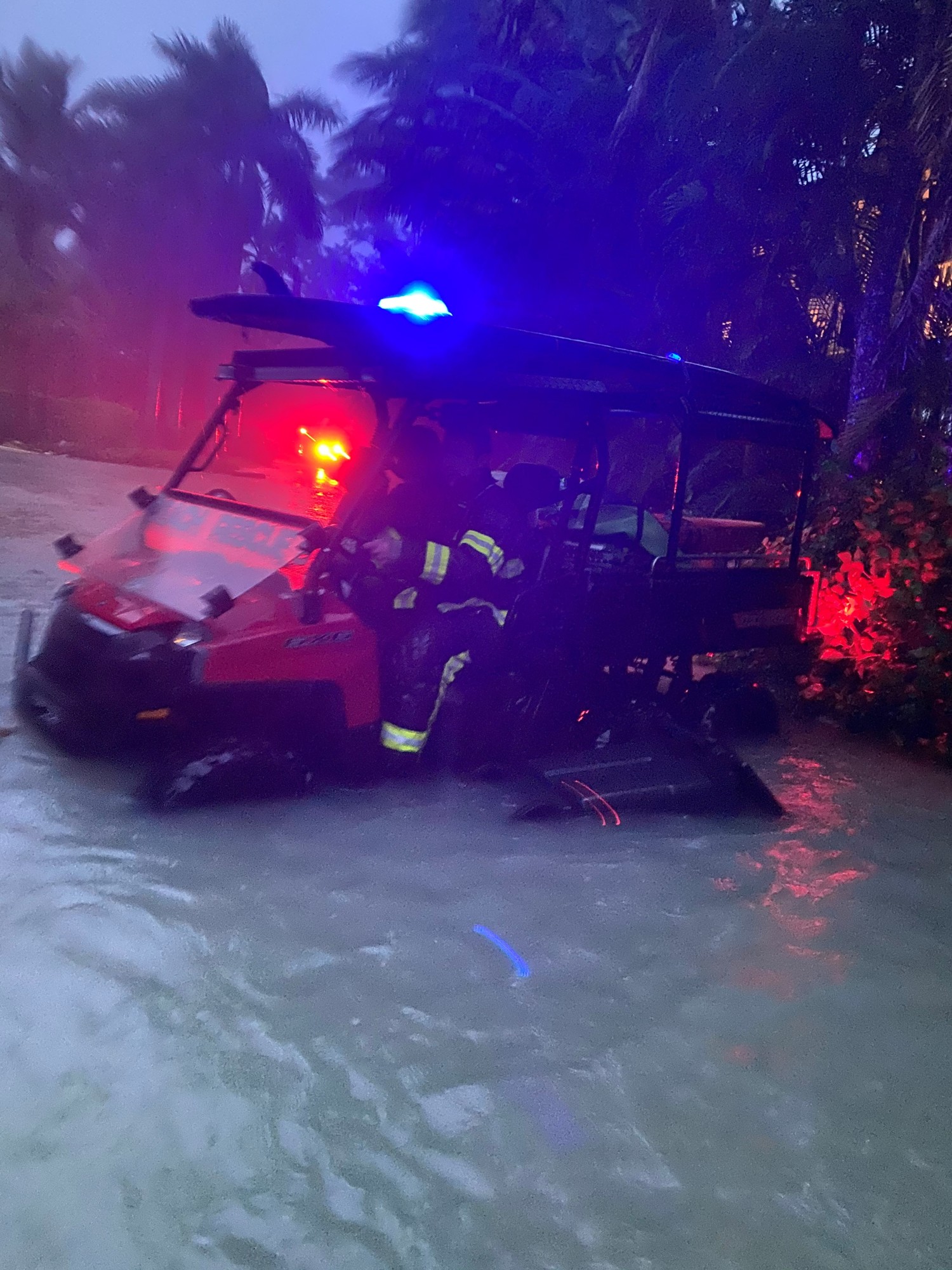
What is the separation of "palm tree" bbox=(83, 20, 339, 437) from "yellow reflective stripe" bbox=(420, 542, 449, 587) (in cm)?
2834

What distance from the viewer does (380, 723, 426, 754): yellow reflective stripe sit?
4.28m

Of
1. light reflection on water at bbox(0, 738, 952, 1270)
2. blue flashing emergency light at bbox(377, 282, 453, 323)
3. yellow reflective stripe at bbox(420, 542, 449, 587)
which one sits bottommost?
light reflection on water at bbox(0, 738, 952, 1270)

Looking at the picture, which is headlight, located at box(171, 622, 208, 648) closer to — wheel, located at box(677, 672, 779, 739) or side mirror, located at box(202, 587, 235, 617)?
side mirror, located at box(202, 587, 235, 617)

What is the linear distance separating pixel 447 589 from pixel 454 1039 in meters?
2.06

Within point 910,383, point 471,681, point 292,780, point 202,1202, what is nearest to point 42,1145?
point 202,1202

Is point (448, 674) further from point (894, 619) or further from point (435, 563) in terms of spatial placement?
point (894, 619)

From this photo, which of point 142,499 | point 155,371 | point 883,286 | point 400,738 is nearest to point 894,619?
point 400,738

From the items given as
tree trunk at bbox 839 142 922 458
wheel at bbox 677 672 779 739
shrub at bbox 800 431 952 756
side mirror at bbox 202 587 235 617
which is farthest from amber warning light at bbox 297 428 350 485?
tree trunk at bbox 839 142 922 458

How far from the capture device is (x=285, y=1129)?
2430 mm

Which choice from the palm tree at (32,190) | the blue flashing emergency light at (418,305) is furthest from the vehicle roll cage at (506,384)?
the palm tree at (32,190)

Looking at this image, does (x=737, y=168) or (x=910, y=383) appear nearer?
(x=910, y=383)

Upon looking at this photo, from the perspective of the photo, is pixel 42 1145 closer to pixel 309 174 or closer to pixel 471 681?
pixel 471 681

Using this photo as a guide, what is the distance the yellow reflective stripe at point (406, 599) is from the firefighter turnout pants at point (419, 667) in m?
0.05

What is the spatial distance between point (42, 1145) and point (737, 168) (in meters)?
13.2
